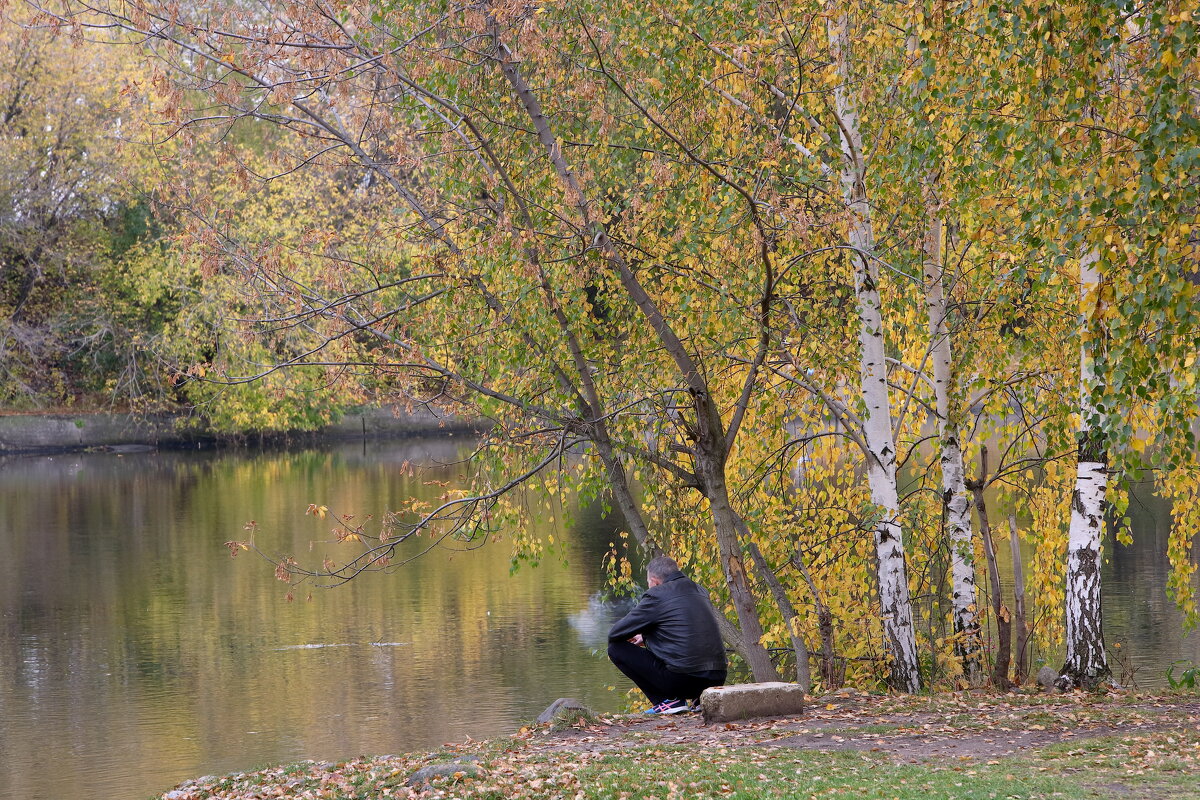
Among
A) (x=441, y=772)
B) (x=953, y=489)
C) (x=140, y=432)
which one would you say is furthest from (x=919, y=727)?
(x=140, y=432)

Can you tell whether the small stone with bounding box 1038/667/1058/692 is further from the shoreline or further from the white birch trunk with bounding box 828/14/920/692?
the shoreline

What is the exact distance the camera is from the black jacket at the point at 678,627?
9.56 metres

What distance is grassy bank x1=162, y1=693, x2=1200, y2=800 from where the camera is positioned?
270 inches

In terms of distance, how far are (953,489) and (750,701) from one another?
2.88m

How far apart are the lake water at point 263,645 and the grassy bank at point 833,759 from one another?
2.86 meters

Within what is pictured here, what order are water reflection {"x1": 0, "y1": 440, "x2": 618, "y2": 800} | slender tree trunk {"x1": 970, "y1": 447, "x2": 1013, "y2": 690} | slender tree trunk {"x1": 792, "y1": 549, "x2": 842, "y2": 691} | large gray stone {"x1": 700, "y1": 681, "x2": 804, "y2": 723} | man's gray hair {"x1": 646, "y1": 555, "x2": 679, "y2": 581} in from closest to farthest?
large gray stone {"x1": 700, "y1": 681, "x2": 804, "y2": 723} → man's gray hair {"x1": 646, "y1": 555, "x2": 679, "y2": 581} → slender tree trunk {"x1": 970, "y1": 447, "x2": 1013, "y2": 690} → slender tree trunk {"x1": 792, "y1": 549, "x2": 842, "y2": 691} → water reflection {"x1": 0, "y1": 440, "x2": 618, "y2": 800}

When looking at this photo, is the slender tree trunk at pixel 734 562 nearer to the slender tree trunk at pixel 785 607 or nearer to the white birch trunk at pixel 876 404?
the slender tree trunk at pixel 785 607

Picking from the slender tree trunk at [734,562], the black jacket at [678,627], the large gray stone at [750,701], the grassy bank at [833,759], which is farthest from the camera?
the slender tree trunk at [734,562]

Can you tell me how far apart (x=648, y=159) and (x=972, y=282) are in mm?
2911

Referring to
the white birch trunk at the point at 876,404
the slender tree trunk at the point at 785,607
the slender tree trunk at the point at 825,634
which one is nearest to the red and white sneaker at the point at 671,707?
the slender tree trunk at the point at 785,607

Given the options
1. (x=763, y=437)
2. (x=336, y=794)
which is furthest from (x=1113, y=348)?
(x=763, y=437)

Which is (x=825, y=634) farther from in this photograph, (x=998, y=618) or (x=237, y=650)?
(x=237, y=650)

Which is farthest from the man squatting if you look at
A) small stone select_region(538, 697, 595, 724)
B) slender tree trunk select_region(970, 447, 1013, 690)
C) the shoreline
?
the shoreline

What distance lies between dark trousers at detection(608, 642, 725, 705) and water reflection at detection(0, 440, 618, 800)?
367 centimetres
